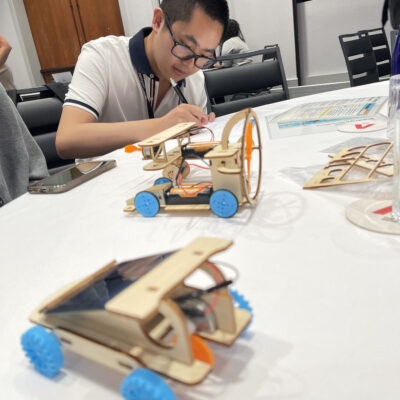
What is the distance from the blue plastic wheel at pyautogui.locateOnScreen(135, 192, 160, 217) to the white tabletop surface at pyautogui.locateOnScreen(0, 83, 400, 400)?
0.01m

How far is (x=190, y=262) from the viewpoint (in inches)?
10.4

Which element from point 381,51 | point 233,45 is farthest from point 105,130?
point 233,45

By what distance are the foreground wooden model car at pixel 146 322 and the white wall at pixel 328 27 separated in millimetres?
3500

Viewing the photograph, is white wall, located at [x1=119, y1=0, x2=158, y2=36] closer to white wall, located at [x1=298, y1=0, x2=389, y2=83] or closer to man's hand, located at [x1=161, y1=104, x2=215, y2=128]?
white wall, located at [x1=298, y1=0, x2=389, y2=83]

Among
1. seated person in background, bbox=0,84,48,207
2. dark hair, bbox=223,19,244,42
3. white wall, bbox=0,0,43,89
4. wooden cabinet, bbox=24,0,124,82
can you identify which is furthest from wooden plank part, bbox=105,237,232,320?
A: white wall, bbox=0,0,43,89

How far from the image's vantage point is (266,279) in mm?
378

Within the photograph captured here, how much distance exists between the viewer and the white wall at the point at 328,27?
10.3 ft

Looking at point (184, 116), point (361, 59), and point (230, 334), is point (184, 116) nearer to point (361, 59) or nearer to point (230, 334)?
point (230, 334)

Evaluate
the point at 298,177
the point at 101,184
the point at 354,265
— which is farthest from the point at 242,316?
the point at 101,184

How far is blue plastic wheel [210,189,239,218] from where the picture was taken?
512 mm

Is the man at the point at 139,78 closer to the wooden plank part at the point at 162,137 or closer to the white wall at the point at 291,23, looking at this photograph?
the wooden plank part at the point at 162,137

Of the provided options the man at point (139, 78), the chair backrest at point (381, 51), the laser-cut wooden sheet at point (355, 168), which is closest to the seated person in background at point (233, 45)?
the chair backrest at point (381, 51)

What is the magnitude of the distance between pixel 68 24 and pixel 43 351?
4674mm

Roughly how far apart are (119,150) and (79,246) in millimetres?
523
